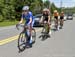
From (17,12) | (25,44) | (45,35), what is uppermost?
(25,44)

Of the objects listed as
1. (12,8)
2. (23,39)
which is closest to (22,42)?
(23,39)

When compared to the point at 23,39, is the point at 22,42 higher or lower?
lower

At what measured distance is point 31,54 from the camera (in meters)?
11.4

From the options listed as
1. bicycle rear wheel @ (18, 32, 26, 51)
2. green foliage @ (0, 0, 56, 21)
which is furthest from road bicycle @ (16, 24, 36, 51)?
green foliage @ (0, 0, 56, 21)

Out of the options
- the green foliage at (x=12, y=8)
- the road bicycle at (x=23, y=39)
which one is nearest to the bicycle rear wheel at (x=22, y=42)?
the road bicycle at (x=23, y=39)

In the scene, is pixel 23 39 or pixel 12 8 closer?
pixel 23 39

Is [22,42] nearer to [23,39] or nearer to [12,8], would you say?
[23,39]

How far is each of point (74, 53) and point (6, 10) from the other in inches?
1637

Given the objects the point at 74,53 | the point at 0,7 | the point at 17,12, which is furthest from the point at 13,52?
the point at 17,12

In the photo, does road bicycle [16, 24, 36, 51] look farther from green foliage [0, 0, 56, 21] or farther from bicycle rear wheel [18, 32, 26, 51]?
green foliage [0, 0, 56, 21]

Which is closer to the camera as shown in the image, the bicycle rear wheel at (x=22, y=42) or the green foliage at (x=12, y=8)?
the bicycle rear wheel at (x=22, y=42)

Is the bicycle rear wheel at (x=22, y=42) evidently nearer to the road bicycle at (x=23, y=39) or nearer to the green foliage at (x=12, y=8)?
the road bicycle at (x=23, y=39)

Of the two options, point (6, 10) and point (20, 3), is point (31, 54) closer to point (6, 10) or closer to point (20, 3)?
point (6, 10)

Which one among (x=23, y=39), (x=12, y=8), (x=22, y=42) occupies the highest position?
(x=23, y=39)
